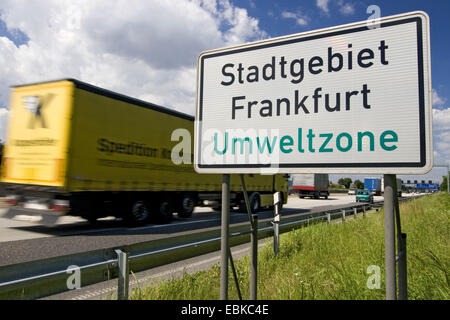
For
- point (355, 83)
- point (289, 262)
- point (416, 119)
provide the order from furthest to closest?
point (289, 262) < point (355, 83) < point (416, 119)

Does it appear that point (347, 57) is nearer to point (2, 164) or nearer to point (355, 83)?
point (355, 83)

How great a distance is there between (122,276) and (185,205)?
1031 cm

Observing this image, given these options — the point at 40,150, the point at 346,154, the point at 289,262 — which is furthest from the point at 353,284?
the point at 40,150

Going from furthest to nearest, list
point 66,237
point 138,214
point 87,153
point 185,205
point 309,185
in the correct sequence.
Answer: point 309,185 → point 185,205 → point 138,214 → point 87,153 → point 66,237

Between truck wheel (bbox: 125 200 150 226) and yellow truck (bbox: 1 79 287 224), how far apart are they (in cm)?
3

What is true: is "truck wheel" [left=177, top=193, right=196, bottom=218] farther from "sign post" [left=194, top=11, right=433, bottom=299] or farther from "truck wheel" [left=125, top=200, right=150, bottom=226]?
"sign post" [left=194, top=11, right=433, bottom=299]

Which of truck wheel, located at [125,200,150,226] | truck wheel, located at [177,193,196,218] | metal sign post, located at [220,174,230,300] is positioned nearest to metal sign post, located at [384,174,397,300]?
metal sign post, located at [220,174,230,300]

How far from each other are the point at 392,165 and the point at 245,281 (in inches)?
121

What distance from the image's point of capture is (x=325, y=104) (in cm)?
187

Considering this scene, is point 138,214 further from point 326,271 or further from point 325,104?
point 325,104

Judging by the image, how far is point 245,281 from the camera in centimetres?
425

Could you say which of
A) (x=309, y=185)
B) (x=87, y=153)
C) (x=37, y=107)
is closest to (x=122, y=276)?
(x=87, y=153)

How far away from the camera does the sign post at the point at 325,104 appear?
64.2 inches

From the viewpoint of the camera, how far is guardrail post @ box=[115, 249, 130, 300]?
2604 mm
